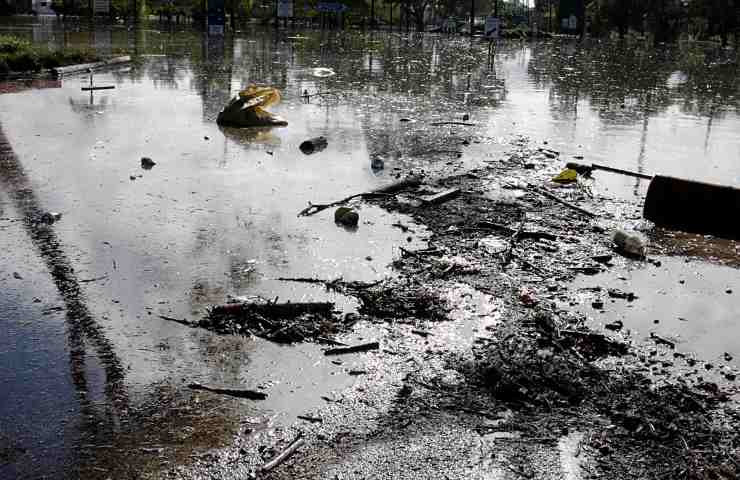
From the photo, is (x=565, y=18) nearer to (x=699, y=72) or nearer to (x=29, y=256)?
(x=699, y=72)

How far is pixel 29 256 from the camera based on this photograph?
5.82 meters

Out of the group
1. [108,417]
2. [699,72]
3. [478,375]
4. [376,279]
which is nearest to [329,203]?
[376,279]

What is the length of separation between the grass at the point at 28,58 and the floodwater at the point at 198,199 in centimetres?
136

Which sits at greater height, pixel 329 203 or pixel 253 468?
pixel 329 203

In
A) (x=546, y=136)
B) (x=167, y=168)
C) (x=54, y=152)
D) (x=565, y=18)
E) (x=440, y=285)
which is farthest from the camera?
(x=565, y=18)

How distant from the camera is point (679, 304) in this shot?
217 inches

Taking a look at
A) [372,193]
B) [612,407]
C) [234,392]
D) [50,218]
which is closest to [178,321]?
[234,392]

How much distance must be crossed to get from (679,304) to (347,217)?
10.1 feet

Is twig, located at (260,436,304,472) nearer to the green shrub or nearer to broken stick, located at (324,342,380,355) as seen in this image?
broken stick, located at (324,342,380,355)

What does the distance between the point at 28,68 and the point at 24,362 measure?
16.1 m

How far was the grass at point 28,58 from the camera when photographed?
701 inches

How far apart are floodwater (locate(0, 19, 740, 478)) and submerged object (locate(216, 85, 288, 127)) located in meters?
0.31

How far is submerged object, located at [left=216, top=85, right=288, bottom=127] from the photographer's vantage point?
11.6 meters

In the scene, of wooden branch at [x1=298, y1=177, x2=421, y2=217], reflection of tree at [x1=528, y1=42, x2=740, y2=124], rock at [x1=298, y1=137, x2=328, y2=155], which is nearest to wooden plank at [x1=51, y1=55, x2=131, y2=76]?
rock at [x1=298, y1=137, x2=328, y2=155]
